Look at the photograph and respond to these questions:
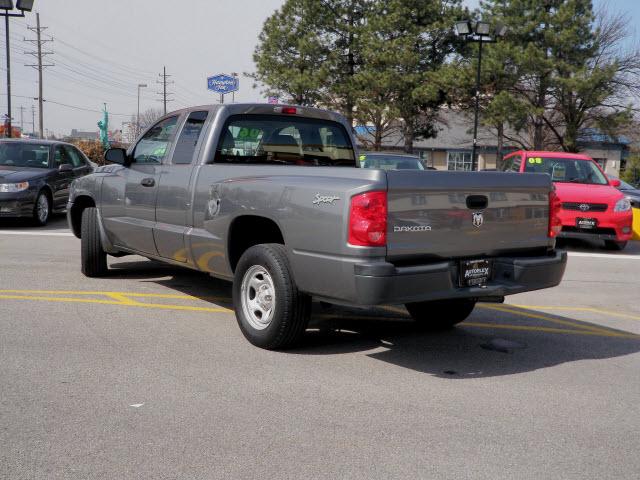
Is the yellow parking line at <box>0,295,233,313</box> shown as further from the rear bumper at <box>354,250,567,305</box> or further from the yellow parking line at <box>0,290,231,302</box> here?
the rear bumper at <box>354,250,567,305</box>

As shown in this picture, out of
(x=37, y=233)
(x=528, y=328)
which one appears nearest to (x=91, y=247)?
(x=528, y=328)

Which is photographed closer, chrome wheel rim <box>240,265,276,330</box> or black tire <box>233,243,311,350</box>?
black tire <box>233,243,311,350</box>

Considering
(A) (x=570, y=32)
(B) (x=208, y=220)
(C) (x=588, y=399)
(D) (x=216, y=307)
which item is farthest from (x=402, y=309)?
(A) (x=570, y=32)

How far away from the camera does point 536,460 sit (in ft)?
11.6

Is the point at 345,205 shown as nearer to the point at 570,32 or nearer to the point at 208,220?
the point at 208,220

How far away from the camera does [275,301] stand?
16.9ft

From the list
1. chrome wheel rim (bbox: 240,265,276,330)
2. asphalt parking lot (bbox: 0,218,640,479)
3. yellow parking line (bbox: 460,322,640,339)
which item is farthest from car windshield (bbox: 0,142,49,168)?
yellow parking line (bbox: 460,322,640,339)

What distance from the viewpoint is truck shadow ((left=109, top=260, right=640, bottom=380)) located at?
5309 mm

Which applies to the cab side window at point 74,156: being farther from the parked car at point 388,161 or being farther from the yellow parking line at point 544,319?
the yellow parking line at point 544,319

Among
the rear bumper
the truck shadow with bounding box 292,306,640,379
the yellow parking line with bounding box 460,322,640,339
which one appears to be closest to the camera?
the rear bumper

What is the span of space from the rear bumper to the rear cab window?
219 cm

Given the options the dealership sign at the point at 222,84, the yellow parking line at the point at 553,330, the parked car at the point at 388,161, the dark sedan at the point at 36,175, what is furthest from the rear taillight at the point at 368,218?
the dealership sign at the point at 222,84

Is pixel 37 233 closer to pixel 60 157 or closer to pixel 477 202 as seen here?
pixel 60 157

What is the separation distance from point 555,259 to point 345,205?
1973 mm
